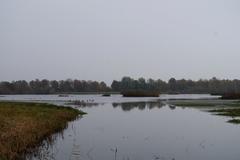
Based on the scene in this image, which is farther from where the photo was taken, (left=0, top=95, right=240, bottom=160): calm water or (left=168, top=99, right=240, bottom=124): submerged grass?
(left=168, top=99, right=240, bottom=124): submerged grass

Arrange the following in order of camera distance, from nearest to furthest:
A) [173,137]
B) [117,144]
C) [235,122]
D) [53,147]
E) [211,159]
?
[211,159], [53,147], [117,144], [173,137], [235,122]

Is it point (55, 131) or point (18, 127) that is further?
point (55, 131)

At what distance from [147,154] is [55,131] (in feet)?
34.5

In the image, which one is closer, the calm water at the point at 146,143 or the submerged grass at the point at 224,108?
the calm water at the point at 146,143

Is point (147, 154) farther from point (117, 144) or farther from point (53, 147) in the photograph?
point (53, 147)

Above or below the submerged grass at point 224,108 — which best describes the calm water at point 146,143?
below

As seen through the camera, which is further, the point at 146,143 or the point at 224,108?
the point at 224,108

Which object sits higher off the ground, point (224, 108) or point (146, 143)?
point (224, 108)

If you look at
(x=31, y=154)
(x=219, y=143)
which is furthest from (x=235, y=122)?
(x=31, y=154)

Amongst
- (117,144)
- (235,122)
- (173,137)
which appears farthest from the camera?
(235,122)

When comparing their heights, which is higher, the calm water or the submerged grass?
the submerged grass

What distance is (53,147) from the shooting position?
67.9ft

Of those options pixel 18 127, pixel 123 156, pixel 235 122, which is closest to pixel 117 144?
pixel 123 156

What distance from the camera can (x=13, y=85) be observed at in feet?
650
